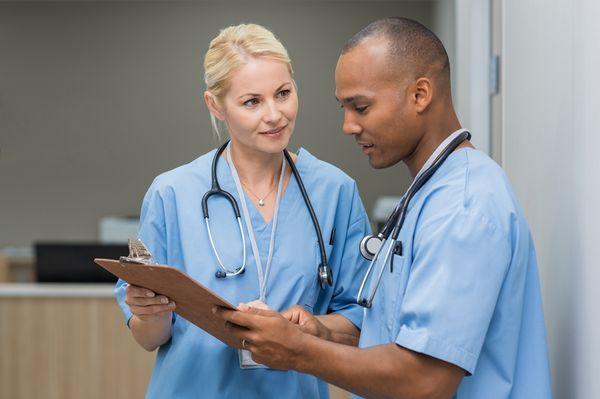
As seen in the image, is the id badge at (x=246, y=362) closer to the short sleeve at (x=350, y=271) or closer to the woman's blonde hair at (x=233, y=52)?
the short sleeve at (x=350, y=271)

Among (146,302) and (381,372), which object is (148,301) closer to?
(146,302)

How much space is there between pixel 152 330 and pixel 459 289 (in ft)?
2.14

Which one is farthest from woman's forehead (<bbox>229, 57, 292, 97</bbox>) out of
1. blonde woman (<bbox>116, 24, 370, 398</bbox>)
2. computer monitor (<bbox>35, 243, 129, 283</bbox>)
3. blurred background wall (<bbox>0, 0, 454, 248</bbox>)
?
blurred background wall (<bbox>0, 0, 454, 248</bbox>)

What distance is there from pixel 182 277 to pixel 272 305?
352 millimetres

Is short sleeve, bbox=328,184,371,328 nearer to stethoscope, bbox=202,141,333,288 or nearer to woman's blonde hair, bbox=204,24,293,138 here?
stethoscope, bbox=202,141,333,288

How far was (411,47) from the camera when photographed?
1159mm

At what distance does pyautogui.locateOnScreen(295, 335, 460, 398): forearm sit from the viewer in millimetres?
1050

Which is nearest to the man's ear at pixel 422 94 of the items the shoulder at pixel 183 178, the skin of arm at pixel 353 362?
the skin of arm at pixel 353 362

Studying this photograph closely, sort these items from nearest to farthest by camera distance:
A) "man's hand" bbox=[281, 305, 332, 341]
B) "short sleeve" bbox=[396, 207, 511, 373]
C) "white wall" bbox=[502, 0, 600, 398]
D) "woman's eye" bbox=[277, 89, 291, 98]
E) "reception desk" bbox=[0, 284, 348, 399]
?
"short sleeve" bbox=[396, 207, 511, 373] → "white wall" bbox=[502, 0, 600, 398] → "man's hand" bbox=[281, 305, 332, 341] → "woman's eye" bbox=[277, 89, 291, 98] → "reception desk" bbox=[0, 284, 348, 399]

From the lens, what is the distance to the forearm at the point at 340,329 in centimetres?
149

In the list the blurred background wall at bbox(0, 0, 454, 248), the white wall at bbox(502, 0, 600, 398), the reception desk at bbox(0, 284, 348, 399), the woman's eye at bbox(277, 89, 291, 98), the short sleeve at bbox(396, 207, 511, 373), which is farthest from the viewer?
the blurred background wall at bbox(0, 0, 454, 248)

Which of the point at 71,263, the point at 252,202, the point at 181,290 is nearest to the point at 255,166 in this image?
the point at 252,202

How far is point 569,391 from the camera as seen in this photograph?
51.1 inches

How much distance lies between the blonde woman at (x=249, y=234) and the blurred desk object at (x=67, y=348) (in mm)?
1859
